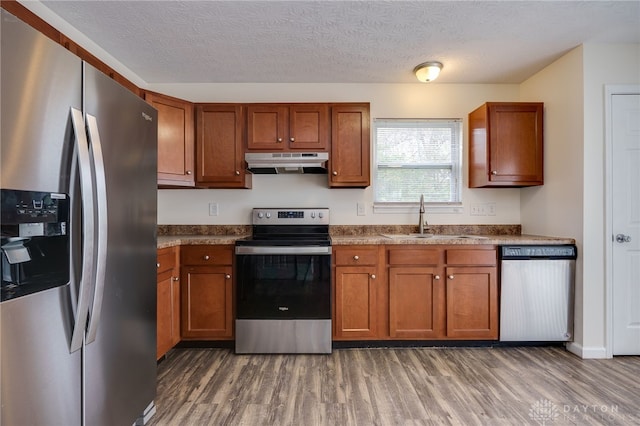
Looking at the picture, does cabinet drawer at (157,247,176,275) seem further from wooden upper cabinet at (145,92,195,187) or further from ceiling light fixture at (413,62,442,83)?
ceiling light fixture at (413,62,442,83)

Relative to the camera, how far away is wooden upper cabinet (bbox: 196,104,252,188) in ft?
8.88

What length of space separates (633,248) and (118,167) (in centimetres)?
354

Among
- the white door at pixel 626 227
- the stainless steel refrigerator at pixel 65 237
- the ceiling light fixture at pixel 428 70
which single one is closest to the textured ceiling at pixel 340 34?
the ceiling light fixture at pixel 428 70

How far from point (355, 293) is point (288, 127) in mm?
1607

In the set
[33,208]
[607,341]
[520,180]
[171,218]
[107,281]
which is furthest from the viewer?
[171,218]

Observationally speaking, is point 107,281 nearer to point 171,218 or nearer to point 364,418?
point 364,418

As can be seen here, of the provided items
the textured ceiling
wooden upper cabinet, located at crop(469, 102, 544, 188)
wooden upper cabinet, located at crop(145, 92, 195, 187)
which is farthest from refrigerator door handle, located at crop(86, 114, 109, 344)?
wooden upper cabinet, located at crop(469, 102, 544, 188)

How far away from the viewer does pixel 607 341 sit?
2.29 meters

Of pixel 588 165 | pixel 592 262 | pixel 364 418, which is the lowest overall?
pixel 364 418

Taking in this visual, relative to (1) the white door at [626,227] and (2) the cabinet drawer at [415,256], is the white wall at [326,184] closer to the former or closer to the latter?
(2) the cabinet drawer at [415,256]

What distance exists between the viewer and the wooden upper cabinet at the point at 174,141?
2443 millimetres

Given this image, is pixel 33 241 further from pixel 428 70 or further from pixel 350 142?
pixel 428 70

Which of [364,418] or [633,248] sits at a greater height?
[633,248]

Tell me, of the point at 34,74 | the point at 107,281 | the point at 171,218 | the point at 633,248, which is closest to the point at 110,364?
the point at 107,281
